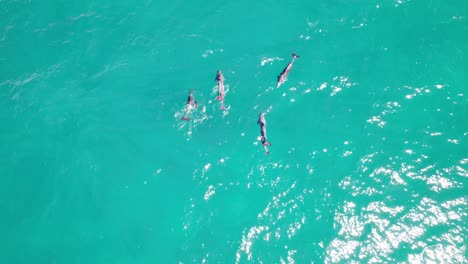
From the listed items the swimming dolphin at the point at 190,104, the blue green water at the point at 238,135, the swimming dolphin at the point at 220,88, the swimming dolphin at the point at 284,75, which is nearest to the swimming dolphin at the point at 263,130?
the blue green water at the point at 238,135

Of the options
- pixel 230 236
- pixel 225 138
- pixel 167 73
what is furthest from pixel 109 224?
pixel 167 73

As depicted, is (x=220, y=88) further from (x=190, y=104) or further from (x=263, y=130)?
(x=263, y=130)

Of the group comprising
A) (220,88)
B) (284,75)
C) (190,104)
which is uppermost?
(284,75)

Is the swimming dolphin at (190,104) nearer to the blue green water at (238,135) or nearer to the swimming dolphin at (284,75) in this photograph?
the blue green water at (238,135)

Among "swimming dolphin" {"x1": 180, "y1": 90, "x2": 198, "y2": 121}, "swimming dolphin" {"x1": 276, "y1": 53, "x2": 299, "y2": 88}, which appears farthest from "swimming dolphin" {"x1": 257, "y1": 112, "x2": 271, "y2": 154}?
→ "swimming dolphin" {"x1": 180, "y1": 90, "x2": 198, "y2": 121}

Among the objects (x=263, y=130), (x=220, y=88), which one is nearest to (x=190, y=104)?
(x=220, y=88)

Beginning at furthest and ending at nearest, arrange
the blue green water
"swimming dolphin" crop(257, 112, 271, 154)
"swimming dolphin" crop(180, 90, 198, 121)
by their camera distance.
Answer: "swimming dolphin" crop(180, 90, 198, 121) < "swimming dolphin" crop(257, 112, 271, 154) < the blue green water

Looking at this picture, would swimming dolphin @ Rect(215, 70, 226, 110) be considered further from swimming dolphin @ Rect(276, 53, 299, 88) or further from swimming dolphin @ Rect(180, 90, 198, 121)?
swimming dolphin @ Rect(276, 53, 299, 88)

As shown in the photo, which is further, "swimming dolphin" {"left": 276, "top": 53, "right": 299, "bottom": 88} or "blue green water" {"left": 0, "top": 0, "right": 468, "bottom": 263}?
"swimming dolphin" {"left": 276, "top": 53, "right": 299, "bottom": 88}
